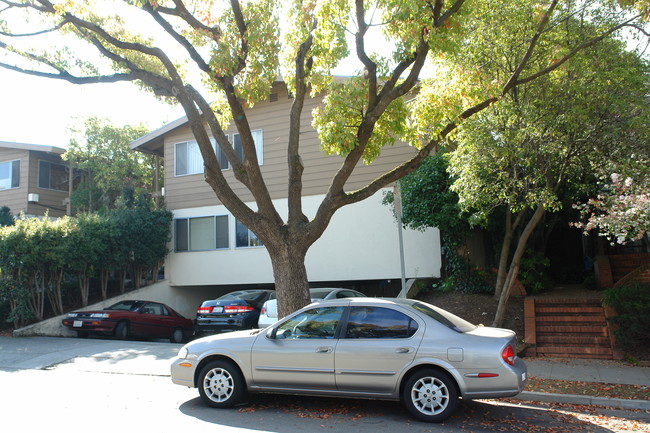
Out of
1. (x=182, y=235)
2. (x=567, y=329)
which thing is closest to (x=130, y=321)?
(x=182, y=235)

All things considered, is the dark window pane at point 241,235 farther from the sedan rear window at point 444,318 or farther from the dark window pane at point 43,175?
the sedan rear window at point 444,318

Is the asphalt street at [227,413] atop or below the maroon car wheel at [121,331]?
below

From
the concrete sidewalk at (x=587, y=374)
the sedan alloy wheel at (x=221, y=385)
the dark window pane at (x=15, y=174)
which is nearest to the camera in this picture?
the sedan alloy wheel at (x=221, y=385)

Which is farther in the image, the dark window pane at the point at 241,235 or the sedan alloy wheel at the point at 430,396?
the dark window pane at the point at 241,235

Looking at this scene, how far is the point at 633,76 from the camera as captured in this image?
9.61 m

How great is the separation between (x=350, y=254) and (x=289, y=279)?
7.91 metres

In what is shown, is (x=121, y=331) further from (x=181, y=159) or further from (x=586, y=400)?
(x=586, y=400)

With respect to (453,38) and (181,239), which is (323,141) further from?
(181,239)

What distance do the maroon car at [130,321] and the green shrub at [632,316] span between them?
37.3 feet

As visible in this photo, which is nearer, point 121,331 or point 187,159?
point 121,331

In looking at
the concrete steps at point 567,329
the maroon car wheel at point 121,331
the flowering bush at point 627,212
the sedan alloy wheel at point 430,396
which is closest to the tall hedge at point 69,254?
the maroon car wheel at point 121,331

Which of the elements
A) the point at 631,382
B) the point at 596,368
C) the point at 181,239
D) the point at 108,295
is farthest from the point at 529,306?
the point at 108,295

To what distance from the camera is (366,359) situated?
6.43 m

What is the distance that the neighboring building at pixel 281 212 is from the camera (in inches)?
625
